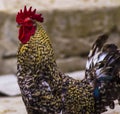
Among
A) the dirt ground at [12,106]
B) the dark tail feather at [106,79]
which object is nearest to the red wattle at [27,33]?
the dark tail feather at [106,79]

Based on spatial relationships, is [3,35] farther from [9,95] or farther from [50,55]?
[50,55]

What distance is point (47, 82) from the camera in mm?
2541

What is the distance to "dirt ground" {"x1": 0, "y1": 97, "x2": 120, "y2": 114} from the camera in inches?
134

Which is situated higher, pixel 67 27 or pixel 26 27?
pixel 67 27

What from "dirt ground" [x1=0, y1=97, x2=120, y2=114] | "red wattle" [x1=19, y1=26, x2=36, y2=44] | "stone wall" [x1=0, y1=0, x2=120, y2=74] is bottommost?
"dirt ground" [x1=0, y1=97, x2=120, y2=114]

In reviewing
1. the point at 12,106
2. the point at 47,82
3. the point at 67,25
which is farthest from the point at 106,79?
the point at 67,25

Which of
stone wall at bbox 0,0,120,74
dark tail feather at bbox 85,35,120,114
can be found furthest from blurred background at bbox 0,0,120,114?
dark tail feather at bbox 85,35,120,114

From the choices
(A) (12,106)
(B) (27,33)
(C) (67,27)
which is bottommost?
(A) (12,106)

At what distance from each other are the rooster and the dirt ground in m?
0.62

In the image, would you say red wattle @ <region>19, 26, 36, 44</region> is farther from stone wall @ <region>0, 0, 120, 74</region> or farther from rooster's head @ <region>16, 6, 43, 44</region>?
stone wall @ <region>0, 0, 120, 74</region>

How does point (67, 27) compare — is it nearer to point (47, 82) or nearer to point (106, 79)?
point (106, 79)

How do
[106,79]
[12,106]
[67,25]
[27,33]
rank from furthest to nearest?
[67,25] < [12,106] < [106,79] < [27,33]

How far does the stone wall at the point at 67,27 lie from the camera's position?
4.46 m

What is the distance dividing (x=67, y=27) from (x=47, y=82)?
2097 mm
